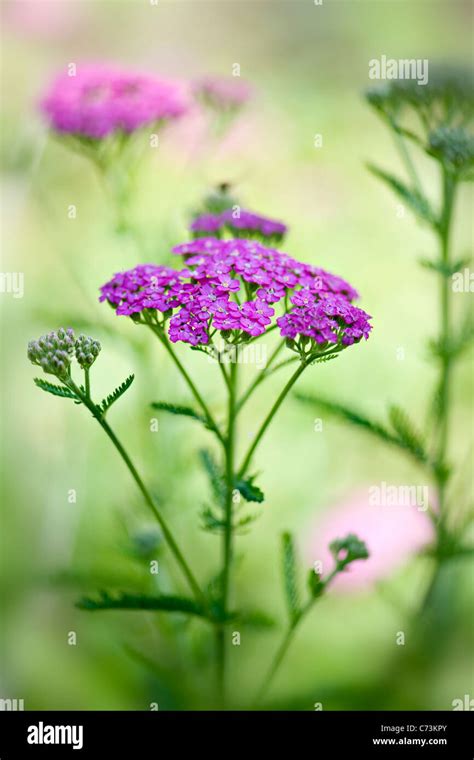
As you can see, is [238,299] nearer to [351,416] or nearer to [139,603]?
[351,416]

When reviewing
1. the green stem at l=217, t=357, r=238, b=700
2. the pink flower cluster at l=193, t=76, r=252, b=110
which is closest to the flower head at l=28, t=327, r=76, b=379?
the green stem at l=217, t=357, r=238, b=700

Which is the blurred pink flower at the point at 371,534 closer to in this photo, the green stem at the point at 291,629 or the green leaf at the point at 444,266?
the green stem at the point at 291,629

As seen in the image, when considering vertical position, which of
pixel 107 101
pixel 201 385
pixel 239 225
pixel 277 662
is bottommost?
pixel 277 662

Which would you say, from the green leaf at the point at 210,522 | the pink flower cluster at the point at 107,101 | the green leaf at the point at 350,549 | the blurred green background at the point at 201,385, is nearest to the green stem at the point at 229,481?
the green leaf at the point at 210,522

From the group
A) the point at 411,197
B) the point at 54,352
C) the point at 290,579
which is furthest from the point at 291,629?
the point at 411,197

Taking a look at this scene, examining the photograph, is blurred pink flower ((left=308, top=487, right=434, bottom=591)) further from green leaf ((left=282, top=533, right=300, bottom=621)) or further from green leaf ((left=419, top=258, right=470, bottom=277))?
green leaf ((left=419, top=258, right=470, bottom=277))
